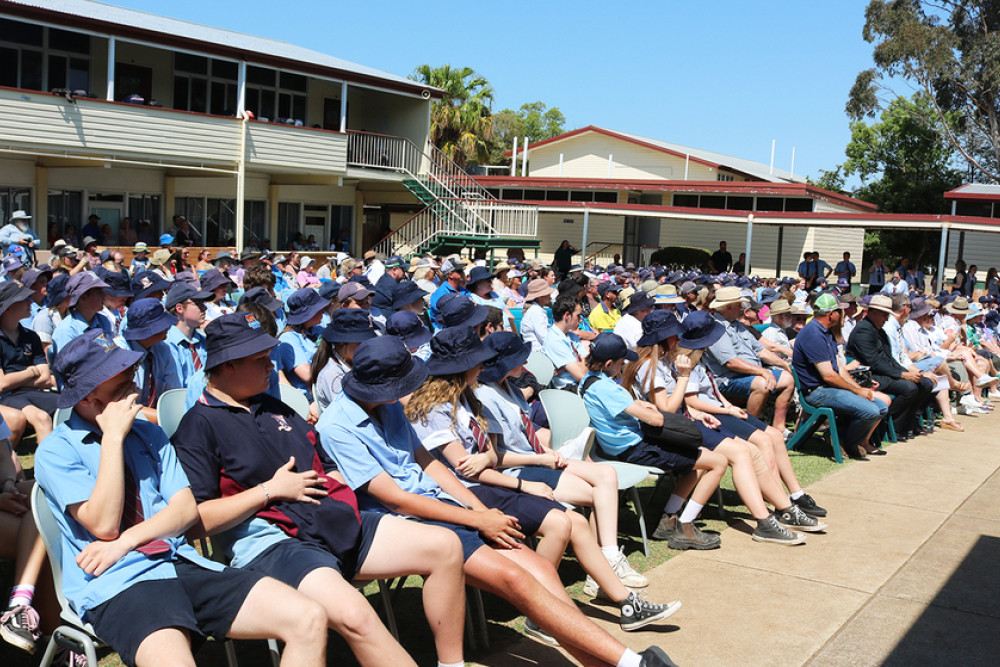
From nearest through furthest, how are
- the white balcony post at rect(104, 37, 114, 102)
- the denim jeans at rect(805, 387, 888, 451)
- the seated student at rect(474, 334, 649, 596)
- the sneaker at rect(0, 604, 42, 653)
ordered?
the sneaker at rect(0, 604, 42, 653)
the seated student at rect(474, 334, 649, 596)
the denim jeans at rect(805, 387, 888, 451)
the white balcony post at rect(104, 37, 114, 102)

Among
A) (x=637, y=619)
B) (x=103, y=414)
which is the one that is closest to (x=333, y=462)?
(x=103, y=414)

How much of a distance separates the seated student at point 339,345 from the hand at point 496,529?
1617 mm

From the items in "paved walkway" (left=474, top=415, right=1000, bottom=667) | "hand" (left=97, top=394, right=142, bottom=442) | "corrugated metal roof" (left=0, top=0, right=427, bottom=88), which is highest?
"corrugated metal roof" (left=0, top=0, right=427, bottom=88)

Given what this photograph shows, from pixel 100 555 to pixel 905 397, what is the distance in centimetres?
892

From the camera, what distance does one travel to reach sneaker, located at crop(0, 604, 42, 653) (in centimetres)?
361

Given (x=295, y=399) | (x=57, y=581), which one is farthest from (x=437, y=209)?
(x=57, y=581)

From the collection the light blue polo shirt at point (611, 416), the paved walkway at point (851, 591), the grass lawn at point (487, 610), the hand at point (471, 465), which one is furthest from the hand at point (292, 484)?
the light blue polo shirt at point (611, 416)

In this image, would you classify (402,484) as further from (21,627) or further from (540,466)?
(21,627)

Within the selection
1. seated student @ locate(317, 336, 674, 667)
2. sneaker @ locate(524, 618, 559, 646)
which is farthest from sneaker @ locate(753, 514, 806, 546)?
seated student @ locate(317, 336, 674, 667)

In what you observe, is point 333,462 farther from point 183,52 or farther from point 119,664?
point 183,52

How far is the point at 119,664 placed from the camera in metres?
4.11

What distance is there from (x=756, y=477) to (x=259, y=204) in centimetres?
2138

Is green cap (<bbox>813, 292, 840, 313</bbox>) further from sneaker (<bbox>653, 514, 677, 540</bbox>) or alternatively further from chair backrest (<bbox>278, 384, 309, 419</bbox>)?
chair backrest (<bbox>278, 384, 309, 419</bbox>)

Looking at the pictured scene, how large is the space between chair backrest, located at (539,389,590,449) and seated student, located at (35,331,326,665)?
290cm
